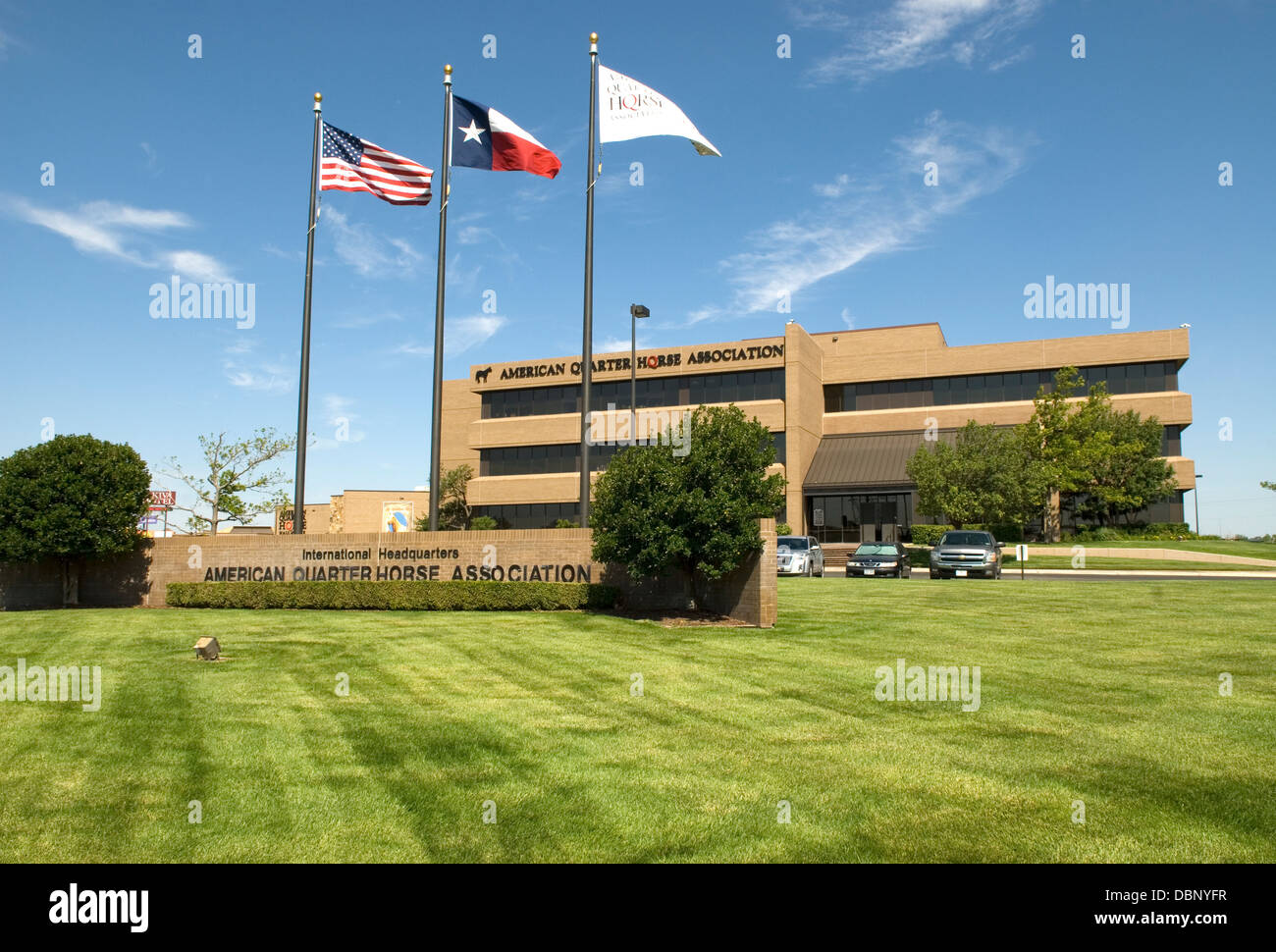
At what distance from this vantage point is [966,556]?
29750mm

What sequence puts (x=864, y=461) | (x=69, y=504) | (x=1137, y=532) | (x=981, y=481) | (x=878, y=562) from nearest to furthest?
1. (x=69, y=504)
2. (x=878, y=562)
3. (x=981, y=481)
4. (x=1137, y=532)
5. (x=864, y=461)

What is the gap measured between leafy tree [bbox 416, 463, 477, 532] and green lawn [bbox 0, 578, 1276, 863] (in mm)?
46585

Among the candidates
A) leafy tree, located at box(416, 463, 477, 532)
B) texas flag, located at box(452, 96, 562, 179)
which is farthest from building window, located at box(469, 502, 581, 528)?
texas flag, located at box(452, 96, 562, 179)

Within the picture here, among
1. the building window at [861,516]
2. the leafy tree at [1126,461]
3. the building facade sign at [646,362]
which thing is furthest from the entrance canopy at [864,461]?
the leafy tree at [1126,461]

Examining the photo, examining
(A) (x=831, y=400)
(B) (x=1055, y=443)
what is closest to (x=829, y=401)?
(A) (x=831, y=400)

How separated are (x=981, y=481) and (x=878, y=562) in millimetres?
13153

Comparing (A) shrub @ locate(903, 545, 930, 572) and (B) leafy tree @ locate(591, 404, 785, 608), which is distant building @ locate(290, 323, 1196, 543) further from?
(B) leafy tree @ locate(591, 404, 785, 608)

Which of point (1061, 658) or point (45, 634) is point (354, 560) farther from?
Result: point (1061, 658)

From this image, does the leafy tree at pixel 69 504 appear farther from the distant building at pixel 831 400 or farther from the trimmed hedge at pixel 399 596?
the distant building at pixel 831 400

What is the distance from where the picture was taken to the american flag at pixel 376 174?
21.5 metres

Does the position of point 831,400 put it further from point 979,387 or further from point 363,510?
point 363,510

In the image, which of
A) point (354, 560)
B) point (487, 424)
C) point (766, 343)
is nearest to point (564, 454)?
point (487, 424)

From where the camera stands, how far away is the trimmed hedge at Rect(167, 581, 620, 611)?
63.6 feet
